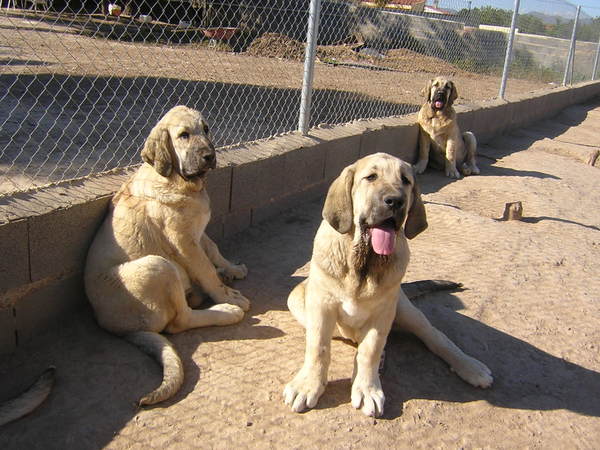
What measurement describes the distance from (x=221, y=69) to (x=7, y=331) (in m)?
9.45

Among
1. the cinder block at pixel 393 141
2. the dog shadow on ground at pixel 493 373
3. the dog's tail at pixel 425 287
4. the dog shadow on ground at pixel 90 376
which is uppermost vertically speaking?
the cinder block at pixel 393 141

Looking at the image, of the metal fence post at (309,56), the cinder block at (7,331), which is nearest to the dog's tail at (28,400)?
the cinder block at (7,331)

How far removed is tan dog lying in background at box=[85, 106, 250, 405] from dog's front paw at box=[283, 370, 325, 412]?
726 millimetres

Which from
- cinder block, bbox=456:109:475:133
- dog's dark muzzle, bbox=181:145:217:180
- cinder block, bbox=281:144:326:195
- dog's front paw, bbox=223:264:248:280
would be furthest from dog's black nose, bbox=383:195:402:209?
cinder block, bbox=456:109:475:133

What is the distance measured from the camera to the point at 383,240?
2.98 meters

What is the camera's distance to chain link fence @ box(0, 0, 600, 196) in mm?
6039

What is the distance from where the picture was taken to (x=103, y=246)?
3715 millimetres

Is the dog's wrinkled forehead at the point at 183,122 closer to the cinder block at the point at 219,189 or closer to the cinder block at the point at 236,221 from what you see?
the cinder block at the point at 219,189

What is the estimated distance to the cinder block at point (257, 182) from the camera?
5.09 m

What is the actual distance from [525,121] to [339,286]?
1072 centimetres

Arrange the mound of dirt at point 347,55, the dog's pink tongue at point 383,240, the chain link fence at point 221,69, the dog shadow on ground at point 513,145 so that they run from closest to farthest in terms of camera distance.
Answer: the dog's pink tongue at point 383,240
the chain link fence at point 221,69
the dog shadow on ground at point 513,145
the mound of dirt at point 347,55

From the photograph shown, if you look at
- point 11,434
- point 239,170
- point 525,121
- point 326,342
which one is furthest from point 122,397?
point 525,121

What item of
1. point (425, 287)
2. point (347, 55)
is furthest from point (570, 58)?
point (425, 287)

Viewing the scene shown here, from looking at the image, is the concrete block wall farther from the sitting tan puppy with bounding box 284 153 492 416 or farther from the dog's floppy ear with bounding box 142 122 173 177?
the sitting tan puppy with bounding box 284 153 492 416
